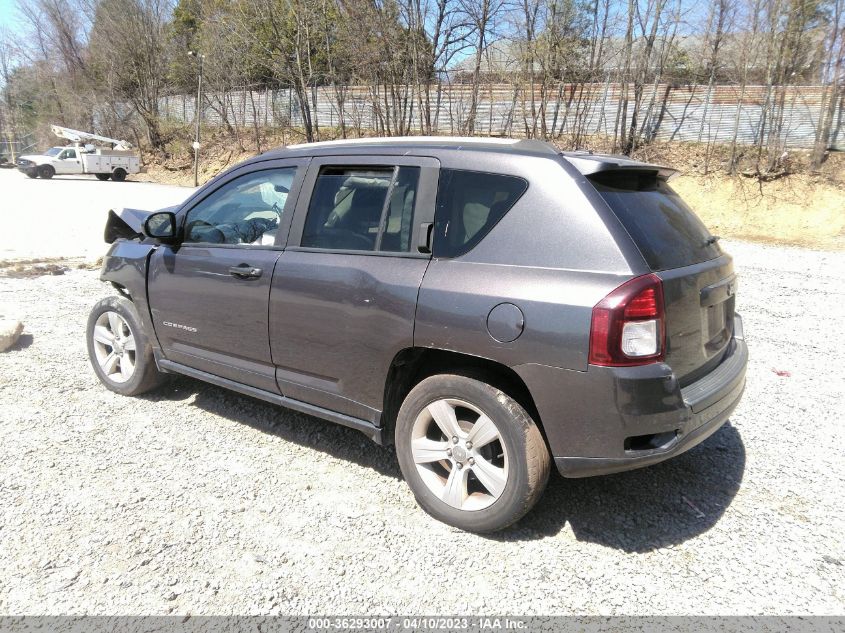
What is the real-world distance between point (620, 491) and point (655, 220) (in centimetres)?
155

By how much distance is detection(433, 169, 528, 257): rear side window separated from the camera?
2865 mm

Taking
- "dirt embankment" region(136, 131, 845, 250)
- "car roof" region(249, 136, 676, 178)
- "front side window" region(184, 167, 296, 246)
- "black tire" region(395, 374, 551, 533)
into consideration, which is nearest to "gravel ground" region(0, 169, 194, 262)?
"front side window" region(184, 167, 296, 246)

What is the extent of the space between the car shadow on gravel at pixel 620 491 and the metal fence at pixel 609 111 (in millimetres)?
20150

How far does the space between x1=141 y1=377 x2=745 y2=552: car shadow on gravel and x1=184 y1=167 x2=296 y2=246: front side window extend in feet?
4.35

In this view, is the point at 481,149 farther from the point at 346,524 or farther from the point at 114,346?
the point at 114,346

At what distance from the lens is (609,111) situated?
78.2 feet

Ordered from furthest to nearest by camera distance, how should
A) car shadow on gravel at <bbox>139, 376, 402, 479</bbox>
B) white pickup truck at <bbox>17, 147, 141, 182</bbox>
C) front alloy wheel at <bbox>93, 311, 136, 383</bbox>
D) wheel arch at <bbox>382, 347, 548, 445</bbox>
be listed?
white pickup truck at <bbox>17, 147, 141, 182</bbox>
front alloy wheel at <bbox>93, 311, 136, 383</bbox>
car shadow on gravel at <bbox>139, 376, 402, 479</bbox>
wheel arch at <bbox>382, 347, 548, 445</bbox>

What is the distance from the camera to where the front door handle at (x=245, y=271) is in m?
3.54

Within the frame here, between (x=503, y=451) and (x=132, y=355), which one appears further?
(x=132, y=355)

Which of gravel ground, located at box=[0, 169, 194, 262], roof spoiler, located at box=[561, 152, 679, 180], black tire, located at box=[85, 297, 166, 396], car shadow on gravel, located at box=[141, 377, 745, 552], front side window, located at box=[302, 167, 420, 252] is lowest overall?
gravel ground, located at box=[0, 169, 194, 262]

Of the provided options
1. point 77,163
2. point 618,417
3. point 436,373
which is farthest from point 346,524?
point 77,163

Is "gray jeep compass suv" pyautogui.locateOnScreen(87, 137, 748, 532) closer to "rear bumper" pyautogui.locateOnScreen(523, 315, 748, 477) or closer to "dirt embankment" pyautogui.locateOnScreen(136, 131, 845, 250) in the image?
"rear bumper" pyautogui.locateOnScreen(523, 315, 748, 477)

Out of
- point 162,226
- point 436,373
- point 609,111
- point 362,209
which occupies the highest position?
point 609,111

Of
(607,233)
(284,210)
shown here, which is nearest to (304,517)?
(284,210)
